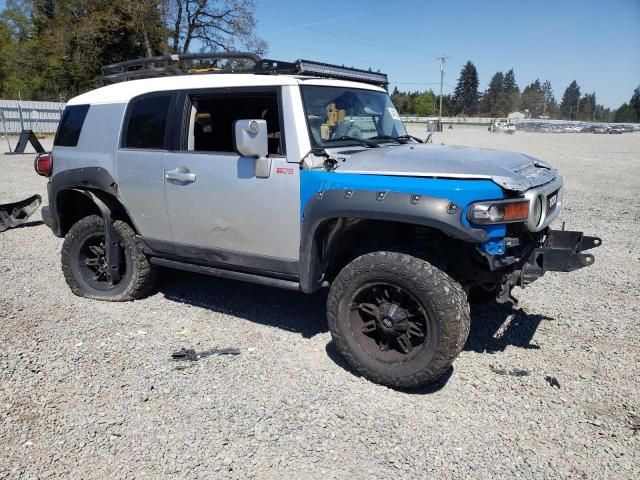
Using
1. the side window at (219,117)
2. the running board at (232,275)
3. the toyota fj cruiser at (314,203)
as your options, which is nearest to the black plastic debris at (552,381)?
the toyota fj cruiser at (314,203)

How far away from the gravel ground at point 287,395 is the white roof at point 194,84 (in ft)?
6.53

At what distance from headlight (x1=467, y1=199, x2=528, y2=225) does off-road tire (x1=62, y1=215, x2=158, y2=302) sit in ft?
10.5

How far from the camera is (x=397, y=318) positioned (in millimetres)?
3492

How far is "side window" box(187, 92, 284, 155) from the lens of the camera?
4.20m

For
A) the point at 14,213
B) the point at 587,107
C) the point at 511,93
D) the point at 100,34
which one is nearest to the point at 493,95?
the point at 511,93

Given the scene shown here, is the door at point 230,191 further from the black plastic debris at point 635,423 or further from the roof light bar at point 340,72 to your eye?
the black plastic debris at point 635,423

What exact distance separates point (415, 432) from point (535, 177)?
6.15 feet

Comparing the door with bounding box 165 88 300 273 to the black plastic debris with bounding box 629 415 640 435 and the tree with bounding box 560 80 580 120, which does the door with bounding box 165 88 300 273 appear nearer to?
the black plastic debris with bounding box 629 415 640 435

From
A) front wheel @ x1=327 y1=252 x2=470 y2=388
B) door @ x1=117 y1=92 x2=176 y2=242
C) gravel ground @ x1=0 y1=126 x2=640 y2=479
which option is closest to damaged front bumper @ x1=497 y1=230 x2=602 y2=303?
front wheel @ x1=327 y1=252 x2=470 y2=388

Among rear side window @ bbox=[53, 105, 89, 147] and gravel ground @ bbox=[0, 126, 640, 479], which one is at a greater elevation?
rear side window @ bbox=[53, 105, 89, 147]

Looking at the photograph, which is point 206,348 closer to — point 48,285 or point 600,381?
point 48,285

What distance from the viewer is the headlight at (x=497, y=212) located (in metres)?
3.05

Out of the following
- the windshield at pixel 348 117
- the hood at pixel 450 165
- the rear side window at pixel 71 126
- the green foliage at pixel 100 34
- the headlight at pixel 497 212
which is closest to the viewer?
the headlight at pixel 497 212

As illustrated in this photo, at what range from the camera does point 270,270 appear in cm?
407
